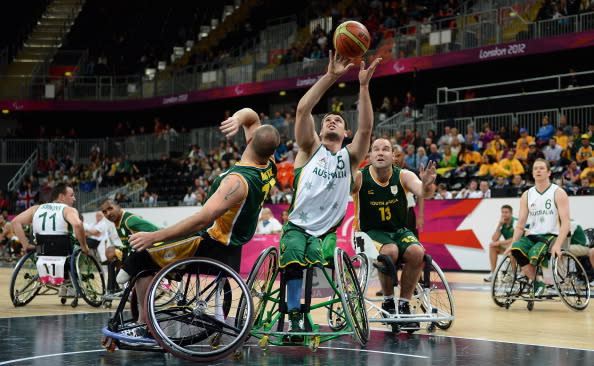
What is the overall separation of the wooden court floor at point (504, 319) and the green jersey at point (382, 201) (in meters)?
1.08

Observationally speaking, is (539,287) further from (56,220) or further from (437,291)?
(56,220)

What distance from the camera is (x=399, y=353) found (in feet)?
20.0

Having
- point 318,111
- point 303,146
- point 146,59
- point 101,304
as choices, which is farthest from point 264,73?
point 303,146

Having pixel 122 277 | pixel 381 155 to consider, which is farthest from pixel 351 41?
pixel 122 277

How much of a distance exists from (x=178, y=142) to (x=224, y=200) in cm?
2523

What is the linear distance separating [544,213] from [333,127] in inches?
168

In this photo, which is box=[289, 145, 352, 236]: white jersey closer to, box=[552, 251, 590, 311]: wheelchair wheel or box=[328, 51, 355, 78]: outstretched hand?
box=[328, 51, 355, 78]: outstretched hand

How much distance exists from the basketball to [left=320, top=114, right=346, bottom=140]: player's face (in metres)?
0.51

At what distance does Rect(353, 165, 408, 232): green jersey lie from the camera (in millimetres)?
7602

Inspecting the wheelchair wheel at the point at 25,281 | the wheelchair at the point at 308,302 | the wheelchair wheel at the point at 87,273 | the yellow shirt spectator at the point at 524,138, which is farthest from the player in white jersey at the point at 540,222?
the yellow shirt spectator at the point at 524,138

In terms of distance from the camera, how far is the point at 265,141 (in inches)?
237

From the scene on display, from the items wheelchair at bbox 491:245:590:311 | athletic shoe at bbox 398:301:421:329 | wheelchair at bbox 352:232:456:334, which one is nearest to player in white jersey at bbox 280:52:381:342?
wheelchair at bbox 352:232:456:334

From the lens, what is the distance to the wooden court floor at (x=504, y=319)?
713 cm

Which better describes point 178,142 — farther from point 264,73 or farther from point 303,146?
point 303,146
